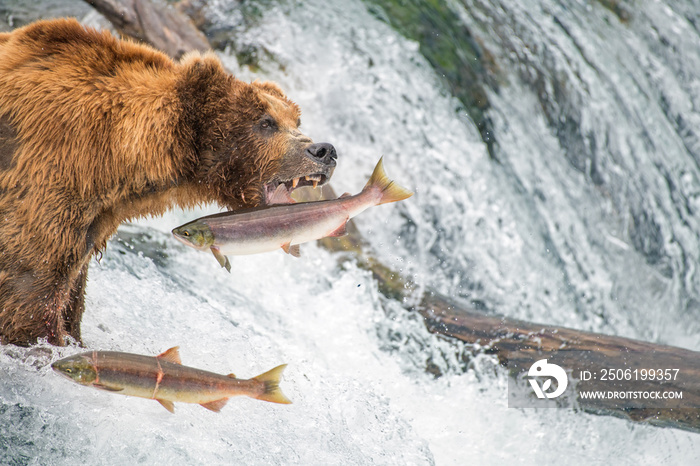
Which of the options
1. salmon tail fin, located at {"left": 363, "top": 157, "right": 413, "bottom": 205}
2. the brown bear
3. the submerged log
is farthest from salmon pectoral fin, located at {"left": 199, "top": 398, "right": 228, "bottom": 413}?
the submerged log

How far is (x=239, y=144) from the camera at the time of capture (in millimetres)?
2883

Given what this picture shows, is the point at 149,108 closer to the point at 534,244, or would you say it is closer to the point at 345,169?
the point at 345,169

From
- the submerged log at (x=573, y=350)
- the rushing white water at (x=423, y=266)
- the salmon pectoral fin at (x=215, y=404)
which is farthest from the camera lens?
the submerged log at (x=573, y=350)

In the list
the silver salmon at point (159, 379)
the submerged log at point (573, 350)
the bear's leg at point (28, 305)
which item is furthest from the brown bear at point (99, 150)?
the submerged log at point (573, 350)

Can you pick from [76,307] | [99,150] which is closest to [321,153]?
[99,150]

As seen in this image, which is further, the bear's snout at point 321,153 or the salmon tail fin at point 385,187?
the bear's snout at point 321,153

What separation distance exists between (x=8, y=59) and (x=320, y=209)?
1.47m

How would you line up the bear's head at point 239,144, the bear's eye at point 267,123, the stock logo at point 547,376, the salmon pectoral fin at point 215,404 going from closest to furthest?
the salmon pectoral fin at point 215,404 < the bear's head at point 239,144 < the bear's eye at point 267,123 < the stock logo at point 547,376

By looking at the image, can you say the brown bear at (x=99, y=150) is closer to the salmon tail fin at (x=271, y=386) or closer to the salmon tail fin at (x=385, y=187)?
the salmon tail fin at (x=385, y=187)

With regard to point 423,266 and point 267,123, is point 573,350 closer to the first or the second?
point 423,266

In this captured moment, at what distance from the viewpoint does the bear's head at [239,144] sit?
2.84 m

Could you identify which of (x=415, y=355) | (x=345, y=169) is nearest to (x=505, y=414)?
(x=415, y=355)

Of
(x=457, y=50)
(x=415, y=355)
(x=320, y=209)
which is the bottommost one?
(x=415, y=355)

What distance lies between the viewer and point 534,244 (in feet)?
20.4
